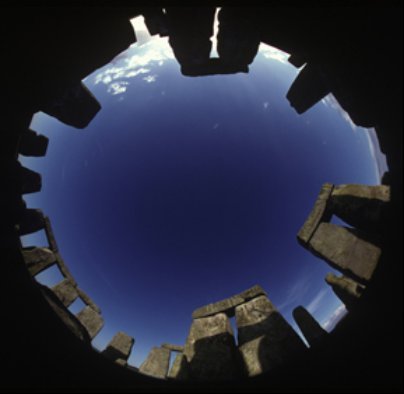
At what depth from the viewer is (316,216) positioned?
11.9 feet

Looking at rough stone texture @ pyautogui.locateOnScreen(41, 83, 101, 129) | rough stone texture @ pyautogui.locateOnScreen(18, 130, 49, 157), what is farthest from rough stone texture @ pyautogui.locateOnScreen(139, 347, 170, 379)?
rough stone texture @ pyautogui.locateOnScreen(41, 83, 101, 129)

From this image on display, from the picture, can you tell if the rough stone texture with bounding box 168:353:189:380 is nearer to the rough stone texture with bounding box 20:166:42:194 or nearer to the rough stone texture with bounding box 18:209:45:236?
the rough stone texture with bounding box 18:209:45:236

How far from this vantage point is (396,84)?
2.09 metres

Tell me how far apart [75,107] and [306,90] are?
165 inches

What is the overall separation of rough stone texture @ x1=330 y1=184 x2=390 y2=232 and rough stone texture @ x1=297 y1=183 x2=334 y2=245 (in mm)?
108

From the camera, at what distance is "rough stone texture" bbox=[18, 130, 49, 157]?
333 cm

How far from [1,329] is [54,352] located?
0.75 m

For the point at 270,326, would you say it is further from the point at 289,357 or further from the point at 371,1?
the point at 371,1

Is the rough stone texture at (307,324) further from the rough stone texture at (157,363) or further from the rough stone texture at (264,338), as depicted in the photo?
the rough stone texture at (157,363)

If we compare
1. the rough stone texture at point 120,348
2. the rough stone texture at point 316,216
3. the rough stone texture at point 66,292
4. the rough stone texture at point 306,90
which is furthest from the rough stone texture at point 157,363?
the rough stone texture at point 306,90

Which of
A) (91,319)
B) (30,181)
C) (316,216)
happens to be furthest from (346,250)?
(91,319)

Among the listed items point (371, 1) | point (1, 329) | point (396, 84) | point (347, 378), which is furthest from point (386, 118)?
point (1, 329)

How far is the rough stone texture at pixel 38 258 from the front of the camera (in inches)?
161

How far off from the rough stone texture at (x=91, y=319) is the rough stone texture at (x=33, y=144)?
409 cm
